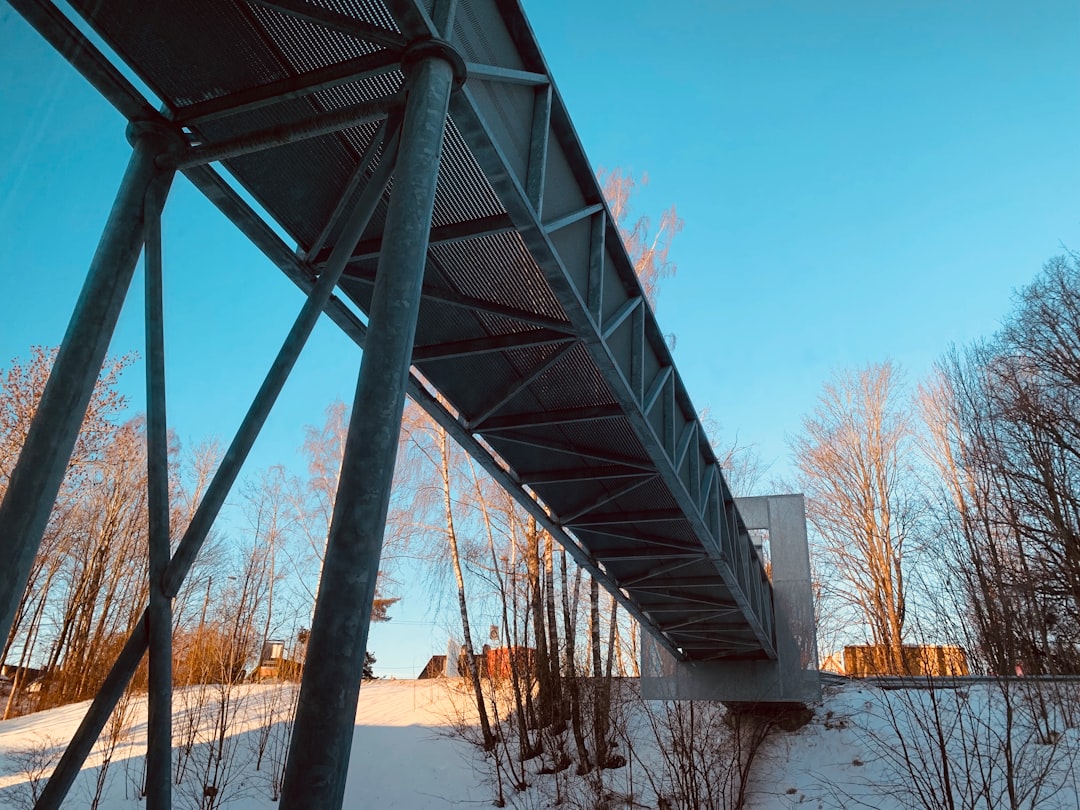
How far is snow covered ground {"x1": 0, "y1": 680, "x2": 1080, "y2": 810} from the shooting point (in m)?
12.9

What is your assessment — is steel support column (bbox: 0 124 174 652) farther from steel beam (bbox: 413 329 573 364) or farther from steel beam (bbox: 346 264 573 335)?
steel beam (bbox: 413 329 573 364)

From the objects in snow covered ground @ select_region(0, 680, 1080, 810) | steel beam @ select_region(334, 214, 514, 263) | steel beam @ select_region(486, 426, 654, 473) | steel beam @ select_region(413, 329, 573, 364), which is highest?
steel beam @ select_region(334, 214, 514, 263)

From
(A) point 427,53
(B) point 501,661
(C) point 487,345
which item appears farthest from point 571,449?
(B) point 501,661

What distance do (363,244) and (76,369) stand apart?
3083 millimetres

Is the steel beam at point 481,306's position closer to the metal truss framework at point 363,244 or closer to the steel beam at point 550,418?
the metal truss framework at point 363,244

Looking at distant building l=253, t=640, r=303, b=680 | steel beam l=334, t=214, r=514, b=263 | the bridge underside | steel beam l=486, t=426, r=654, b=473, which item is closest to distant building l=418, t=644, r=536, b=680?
distant building l=253, t=640, r=303, b=680

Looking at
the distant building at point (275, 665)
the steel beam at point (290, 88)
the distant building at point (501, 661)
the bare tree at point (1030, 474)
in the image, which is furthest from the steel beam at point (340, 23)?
the distant building at point (275, 665)

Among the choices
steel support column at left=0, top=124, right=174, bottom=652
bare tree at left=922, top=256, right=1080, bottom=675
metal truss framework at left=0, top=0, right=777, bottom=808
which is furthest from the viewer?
bare tree at left=922, top=256, right=1080, bottom=675

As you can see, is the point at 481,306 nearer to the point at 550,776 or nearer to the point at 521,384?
the point at 521,384

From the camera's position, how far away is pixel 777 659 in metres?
16.9

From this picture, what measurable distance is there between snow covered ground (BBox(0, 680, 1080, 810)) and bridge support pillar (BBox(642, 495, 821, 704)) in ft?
3.28

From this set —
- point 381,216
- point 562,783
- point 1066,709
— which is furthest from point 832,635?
point 381,216

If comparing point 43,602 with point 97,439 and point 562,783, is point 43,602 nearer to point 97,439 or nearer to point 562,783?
point 97,439

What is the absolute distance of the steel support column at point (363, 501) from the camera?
8.57 feet
